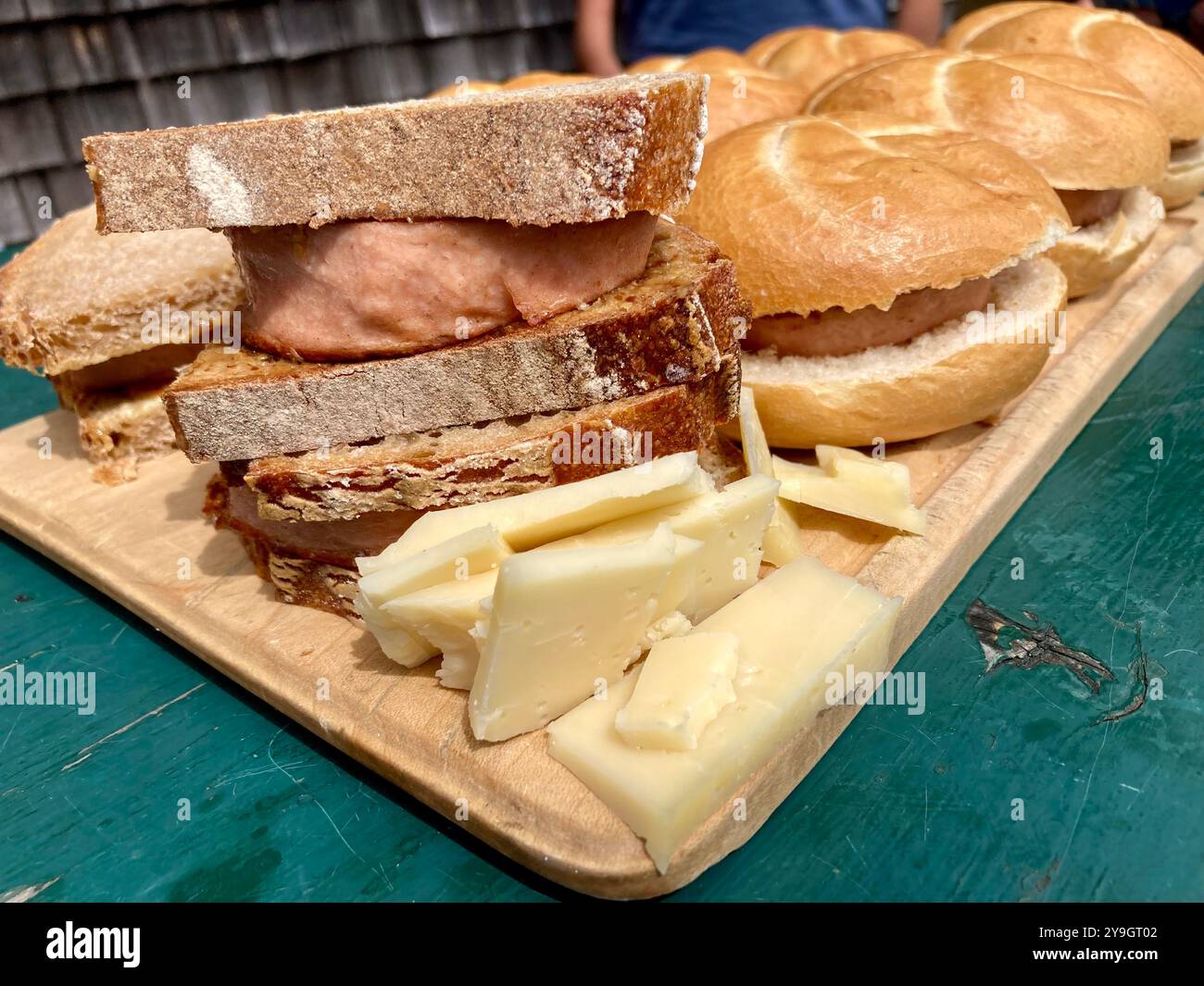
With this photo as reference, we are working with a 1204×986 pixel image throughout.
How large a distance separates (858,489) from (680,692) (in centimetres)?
83

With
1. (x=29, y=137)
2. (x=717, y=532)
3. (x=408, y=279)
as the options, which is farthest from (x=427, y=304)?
(x=29, y=137)

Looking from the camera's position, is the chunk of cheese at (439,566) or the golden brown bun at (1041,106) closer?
→ the chunk of cheese at (439,566)

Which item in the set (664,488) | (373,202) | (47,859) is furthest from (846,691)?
(47,859)

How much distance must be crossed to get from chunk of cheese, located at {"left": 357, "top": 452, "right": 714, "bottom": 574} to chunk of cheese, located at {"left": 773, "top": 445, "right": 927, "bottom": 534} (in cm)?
49

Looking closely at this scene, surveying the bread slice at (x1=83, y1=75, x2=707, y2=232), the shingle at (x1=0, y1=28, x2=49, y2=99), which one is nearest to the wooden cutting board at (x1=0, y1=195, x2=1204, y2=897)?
the bread slice at (x1=83, y1=75, x2=707, y2=232)

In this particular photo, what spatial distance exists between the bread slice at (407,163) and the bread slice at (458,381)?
0.24 m

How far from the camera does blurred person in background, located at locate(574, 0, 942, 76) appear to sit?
19.6ft

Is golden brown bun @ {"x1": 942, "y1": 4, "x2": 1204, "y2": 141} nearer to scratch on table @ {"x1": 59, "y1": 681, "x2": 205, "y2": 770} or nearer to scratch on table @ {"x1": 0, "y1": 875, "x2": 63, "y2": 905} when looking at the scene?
scratch on table @ {"x1": 59, "y1": 681, "x2": 205, "y2": 770}

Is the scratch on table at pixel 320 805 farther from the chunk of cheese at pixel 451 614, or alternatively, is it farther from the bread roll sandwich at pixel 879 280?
the bread roll sandwich at pixel 879 280

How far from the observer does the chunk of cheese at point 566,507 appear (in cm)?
168

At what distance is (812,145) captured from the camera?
2.51 meters

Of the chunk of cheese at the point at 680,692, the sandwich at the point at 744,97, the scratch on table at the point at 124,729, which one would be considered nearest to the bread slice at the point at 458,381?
the scratch on table at the point at 124,729

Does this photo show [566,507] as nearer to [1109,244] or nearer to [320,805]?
[320,805]

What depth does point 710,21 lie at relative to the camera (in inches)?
236
